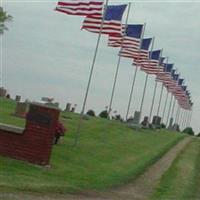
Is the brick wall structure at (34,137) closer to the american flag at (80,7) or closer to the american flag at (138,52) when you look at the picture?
the american flag at (80,7)

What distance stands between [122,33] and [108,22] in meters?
5.72

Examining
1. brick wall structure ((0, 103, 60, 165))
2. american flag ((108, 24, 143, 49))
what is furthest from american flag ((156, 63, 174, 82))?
brick wall structure ((0, 103, 60, 165))

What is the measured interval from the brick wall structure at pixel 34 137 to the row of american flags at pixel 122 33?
766 cm

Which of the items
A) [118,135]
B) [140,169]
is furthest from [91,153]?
[118,135]

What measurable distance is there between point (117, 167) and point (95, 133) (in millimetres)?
13998

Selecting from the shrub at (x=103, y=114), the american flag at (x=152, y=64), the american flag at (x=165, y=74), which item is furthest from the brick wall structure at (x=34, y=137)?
the shrub at (x=103, y=114)

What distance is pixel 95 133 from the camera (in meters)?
34.8

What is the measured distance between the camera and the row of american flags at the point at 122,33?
24.4 m

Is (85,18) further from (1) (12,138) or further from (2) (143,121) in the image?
(2) (143,121)

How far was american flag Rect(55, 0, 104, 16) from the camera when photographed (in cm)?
2384

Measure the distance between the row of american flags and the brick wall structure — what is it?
7.66 metres

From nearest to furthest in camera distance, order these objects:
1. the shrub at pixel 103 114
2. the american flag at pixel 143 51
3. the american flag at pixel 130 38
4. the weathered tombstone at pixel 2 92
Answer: the american flag at pixel 130 38 → the american flag at pixel 143 51 → the weathered tombstone at pixel 2 92 → the shrub at pixel 103 114

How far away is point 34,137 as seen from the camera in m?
17.1

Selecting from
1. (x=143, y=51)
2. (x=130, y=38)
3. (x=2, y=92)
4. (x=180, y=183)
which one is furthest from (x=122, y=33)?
(x=2, y=92)
